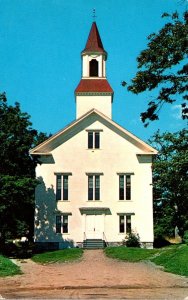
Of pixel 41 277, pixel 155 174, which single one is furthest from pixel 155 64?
pixel 155 174

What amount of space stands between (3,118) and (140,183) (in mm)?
12944

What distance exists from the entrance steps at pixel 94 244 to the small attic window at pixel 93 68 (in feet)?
52.9

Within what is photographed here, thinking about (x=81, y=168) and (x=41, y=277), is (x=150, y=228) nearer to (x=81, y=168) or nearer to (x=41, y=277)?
(x=81, y=168)

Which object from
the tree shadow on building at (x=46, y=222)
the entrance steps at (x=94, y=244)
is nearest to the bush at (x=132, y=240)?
the entrance steps at (x=94, y=244)

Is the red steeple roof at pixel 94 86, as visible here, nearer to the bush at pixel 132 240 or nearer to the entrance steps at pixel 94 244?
the bush at pixel 132 240

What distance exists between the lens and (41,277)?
20328 mm

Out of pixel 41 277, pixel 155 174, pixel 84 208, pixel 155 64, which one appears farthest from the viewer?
pixel 155 174

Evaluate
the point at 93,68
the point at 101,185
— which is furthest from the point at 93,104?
the point at 101,185

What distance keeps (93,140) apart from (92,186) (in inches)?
155

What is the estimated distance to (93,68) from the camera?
147 ft

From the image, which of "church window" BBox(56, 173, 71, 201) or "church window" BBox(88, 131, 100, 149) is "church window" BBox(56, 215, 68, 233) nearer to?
"church window" BBox(56, 173, 71, 201)

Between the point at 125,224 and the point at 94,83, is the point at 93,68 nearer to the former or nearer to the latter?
the point at 94,83

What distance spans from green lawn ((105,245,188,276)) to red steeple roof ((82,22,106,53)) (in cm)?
2035

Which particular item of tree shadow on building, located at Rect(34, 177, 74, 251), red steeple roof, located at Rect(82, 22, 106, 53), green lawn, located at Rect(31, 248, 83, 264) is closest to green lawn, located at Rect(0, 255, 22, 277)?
green lawn, located at Rect(31, 248, 83, 264)
